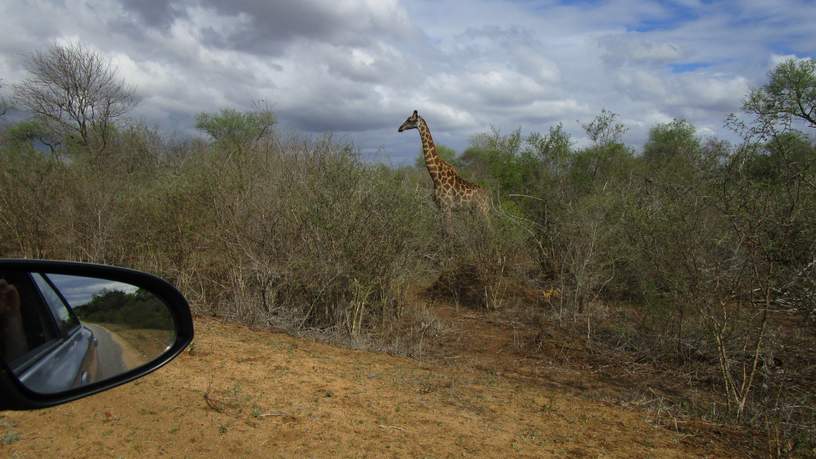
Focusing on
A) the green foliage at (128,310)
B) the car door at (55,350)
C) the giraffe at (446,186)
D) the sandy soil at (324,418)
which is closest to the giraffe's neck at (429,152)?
the giraffe at (446,186)

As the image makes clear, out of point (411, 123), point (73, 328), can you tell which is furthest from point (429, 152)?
point (73, 328)

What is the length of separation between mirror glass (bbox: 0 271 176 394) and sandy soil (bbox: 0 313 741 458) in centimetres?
183

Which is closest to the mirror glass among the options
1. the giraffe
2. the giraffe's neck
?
the giraffe

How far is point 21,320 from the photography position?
4.56ft

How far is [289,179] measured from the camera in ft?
25.3

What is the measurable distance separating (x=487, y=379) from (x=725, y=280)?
8.00 feet

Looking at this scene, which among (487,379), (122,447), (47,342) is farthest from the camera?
(487,379)

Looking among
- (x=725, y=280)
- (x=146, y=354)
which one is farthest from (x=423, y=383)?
(x=146, y=354)

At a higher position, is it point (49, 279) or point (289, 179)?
point (289, 179)

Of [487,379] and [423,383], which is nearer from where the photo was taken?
[423,383]

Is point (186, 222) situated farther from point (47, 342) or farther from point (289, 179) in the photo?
point (47, 342)

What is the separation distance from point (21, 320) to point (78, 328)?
240 mm

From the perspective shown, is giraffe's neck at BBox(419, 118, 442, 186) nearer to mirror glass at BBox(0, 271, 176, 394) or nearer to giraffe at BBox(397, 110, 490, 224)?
giraffe at BBox(397, 110, 490, 224)

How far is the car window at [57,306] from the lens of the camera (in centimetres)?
154
